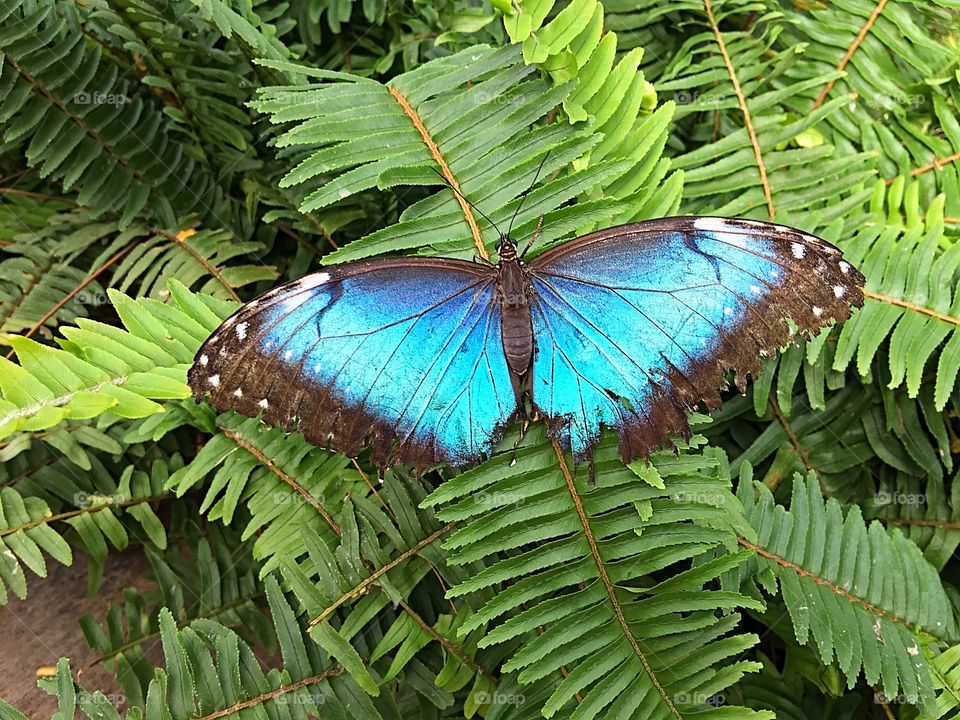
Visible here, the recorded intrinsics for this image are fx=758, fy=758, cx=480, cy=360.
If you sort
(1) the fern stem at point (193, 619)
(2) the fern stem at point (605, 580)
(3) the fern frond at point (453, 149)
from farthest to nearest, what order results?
1. (1) the fern stem at point (193, 619)
2. (3) the fern frond at point (453, 149)
3. (2) the fern stem at point (605, 580)

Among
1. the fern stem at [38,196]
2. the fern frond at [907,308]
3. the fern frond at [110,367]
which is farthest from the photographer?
the fern stem at [38,196]

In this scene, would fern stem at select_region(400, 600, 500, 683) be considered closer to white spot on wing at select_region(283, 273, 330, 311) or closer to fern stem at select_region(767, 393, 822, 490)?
white spot on wing at select_region(283, 273, 330, 311)

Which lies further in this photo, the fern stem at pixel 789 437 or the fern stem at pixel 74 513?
the fern stem at pixel 789 437

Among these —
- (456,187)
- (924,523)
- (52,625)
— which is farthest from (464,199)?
(52,625)

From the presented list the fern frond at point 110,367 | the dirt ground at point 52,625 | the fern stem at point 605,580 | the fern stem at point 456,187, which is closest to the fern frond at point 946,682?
the fern stem at point 605,580

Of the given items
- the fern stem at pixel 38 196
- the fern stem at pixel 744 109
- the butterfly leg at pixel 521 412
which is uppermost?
the fern stem at pixel 744 109

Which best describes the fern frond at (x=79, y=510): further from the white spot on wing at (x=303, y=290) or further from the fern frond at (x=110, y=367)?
the white spot on wing at (x=303, y=290)

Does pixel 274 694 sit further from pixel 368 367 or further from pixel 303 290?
pixel 303 290

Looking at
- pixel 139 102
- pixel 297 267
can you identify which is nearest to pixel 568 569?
pixel 297 267
